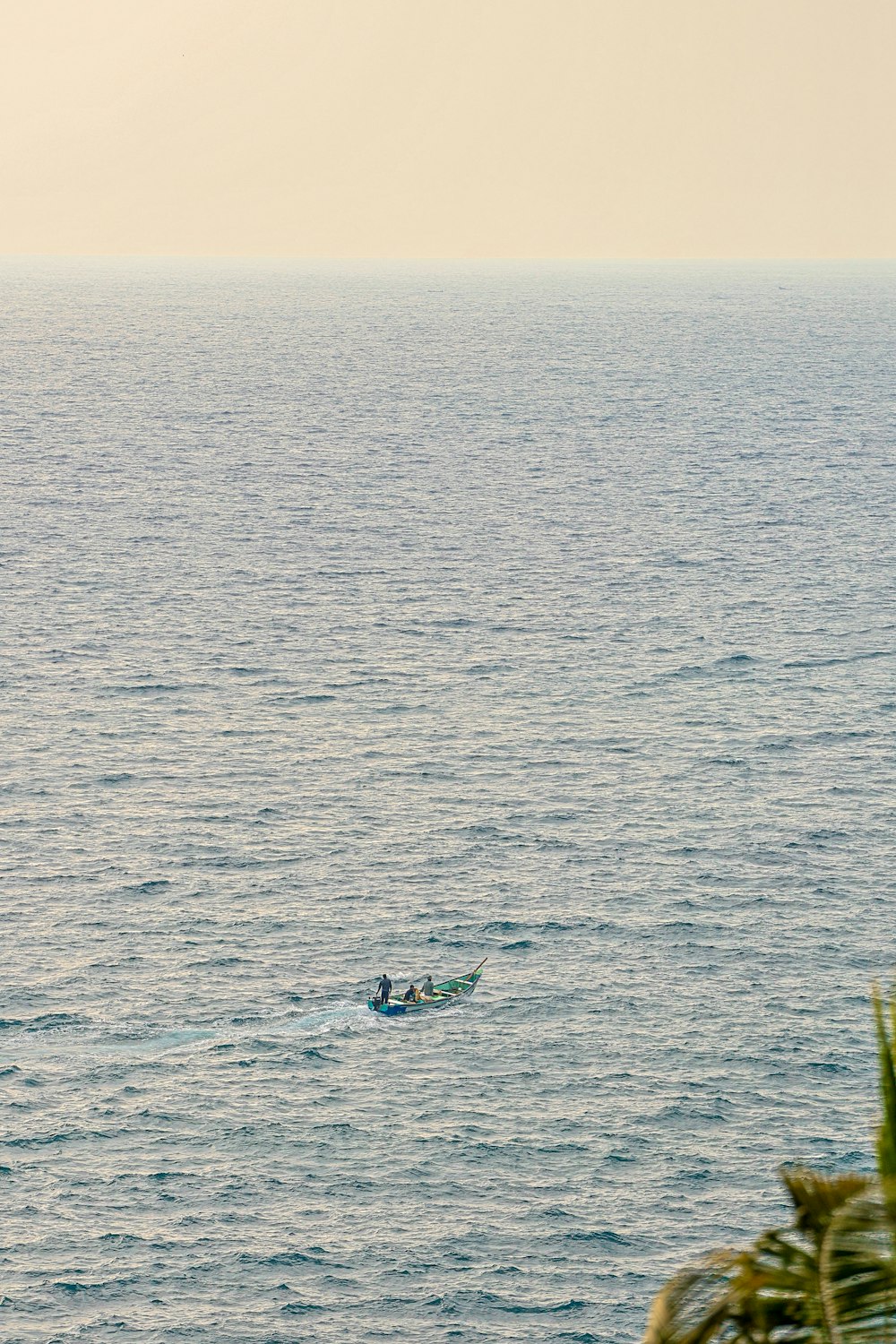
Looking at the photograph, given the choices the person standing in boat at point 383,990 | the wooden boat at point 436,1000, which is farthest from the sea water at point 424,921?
the person standing in boat at point 383,990

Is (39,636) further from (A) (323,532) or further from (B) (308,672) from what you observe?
(A) (323,532)

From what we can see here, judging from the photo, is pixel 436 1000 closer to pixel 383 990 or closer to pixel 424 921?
pixel 383 990

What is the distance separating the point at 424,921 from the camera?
76.9 metres

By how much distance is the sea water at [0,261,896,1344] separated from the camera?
54.2 meters

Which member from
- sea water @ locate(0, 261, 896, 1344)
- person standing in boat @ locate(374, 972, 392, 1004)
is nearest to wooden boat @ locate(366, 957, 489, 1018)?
person standing in boat @ locate(374, 972, 392, 1004)

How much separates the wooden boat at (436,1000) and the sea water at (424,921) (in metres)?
0.56

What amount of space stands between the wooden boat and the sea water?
56cm

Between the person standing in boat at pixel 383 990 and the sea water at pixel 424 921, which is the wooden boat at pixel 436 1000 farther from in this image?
the sea water at pixel 424 921

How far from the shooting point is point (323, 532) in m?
154

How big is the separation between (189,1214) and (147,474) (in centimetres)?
13735

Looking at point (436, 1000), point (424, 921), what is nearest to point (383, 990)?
point (436, 1000)

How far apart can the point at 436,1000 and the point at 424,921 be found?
8.16 metres

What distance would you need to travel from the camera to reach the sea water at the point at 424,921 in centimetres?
5425

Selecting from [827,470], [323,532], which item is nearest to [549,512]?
[323,532]
